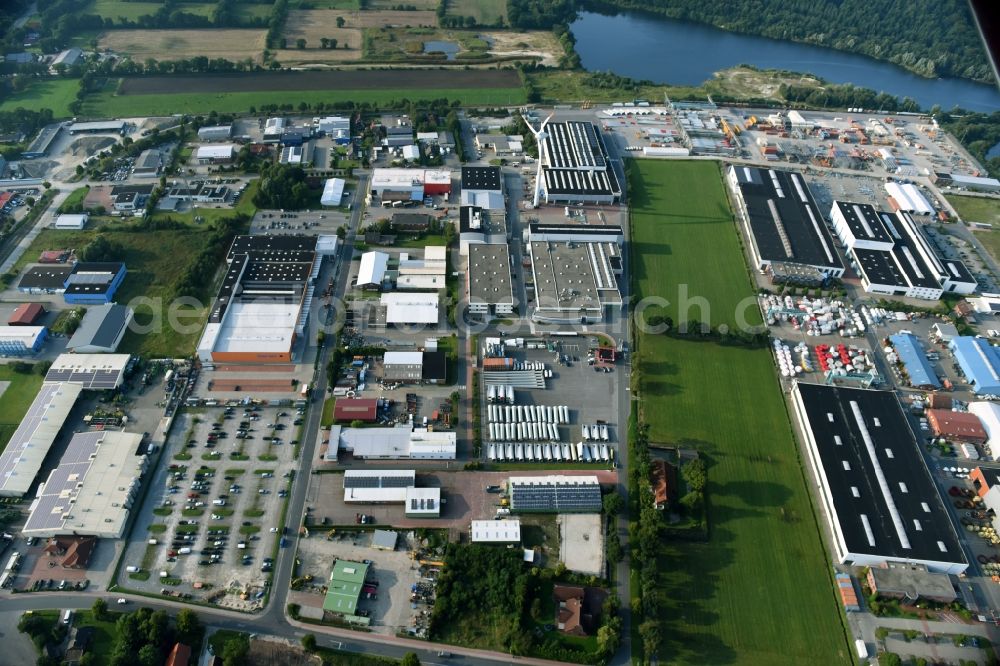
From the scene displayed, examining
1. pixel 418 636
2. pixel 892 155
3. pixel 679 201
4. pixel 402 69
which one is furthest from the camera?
pixel 402 69

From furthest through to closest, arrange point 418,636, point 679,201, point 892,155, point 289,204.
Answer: point 892,155 → point 679,201 → point 289,204 → point 418,636

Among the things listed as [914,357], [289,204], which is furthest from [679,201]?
[289,204]

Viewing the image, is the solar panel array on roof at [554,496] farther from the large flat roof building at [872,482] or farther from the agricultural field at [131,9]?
the agricultural field at [131,9]

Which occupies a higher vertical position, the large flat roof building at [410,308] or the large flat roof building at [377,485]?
the large flat roof building at [410,308]

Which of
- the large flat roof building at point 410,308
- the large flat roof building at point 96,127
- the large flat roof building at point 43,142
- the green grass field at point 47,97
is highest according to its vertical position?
the green grass field at point 47,97

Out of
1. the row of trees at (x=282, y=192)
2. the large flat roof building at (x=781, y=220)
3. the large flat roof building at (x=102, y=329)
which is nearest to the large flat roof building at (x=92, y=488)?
the large flat roof building at (x=102, y=329)

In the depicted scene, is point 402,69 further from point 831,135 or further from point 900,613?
point 900,613

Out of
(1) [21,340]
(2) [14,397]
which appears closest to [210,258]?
(1) [21,340]
